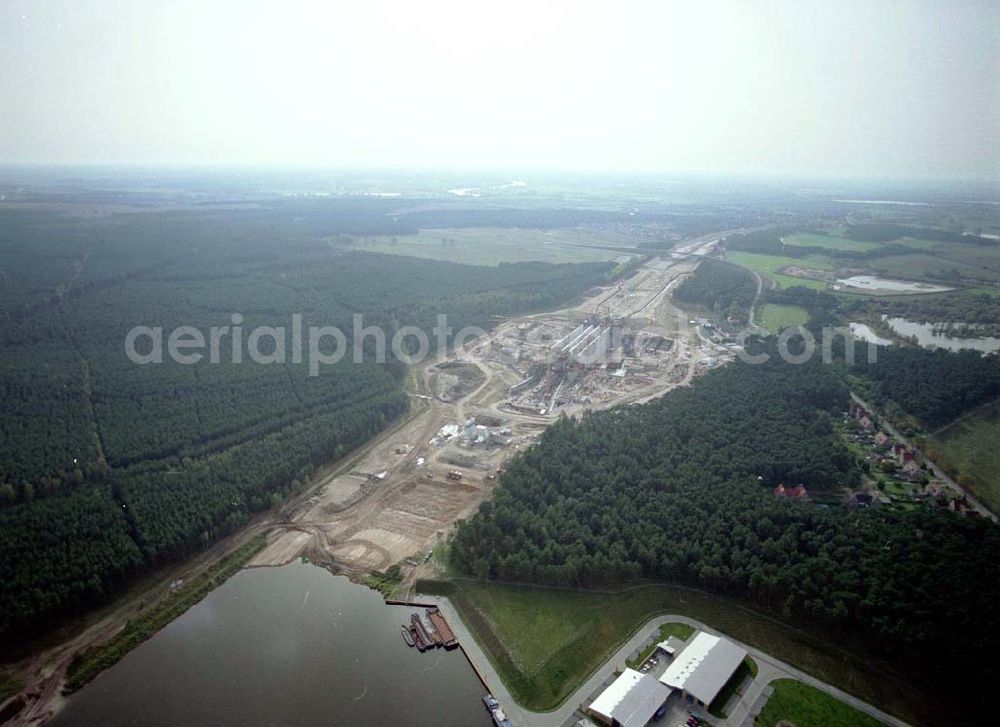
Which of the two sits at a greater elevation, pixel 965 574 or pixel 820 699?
pixel 965 574

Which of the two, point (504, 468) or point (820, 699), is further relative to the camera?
point (504, 468)

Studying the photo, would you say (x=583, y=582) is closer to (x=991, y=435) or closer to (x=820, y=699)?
(x=820, y=699)

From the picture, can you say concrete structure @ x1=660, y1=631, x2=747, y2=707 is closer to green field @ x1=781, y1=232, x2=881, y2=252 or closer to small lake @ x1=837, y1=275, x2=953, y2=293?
small lake @ x1=837, y1=275, x2=953, y2=293

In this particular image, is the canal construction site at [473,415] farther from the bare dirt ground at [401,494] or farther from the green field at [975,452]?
the green field at [975,452]

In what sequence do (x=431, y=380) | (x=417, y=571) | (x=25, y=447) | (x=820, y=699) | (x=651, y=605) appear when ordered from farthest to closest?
(x=431, y=380) < (x=25, y=447) < (x=417, y=571) < (x=651, y=605) < (x=820, y=699)

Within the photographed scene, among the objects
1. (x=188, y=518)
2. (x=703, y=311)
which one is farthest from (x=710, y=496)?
(x=703, y=311)

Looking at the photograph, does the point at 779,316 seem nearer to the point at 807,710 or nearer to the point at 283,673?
the point at 807,710
